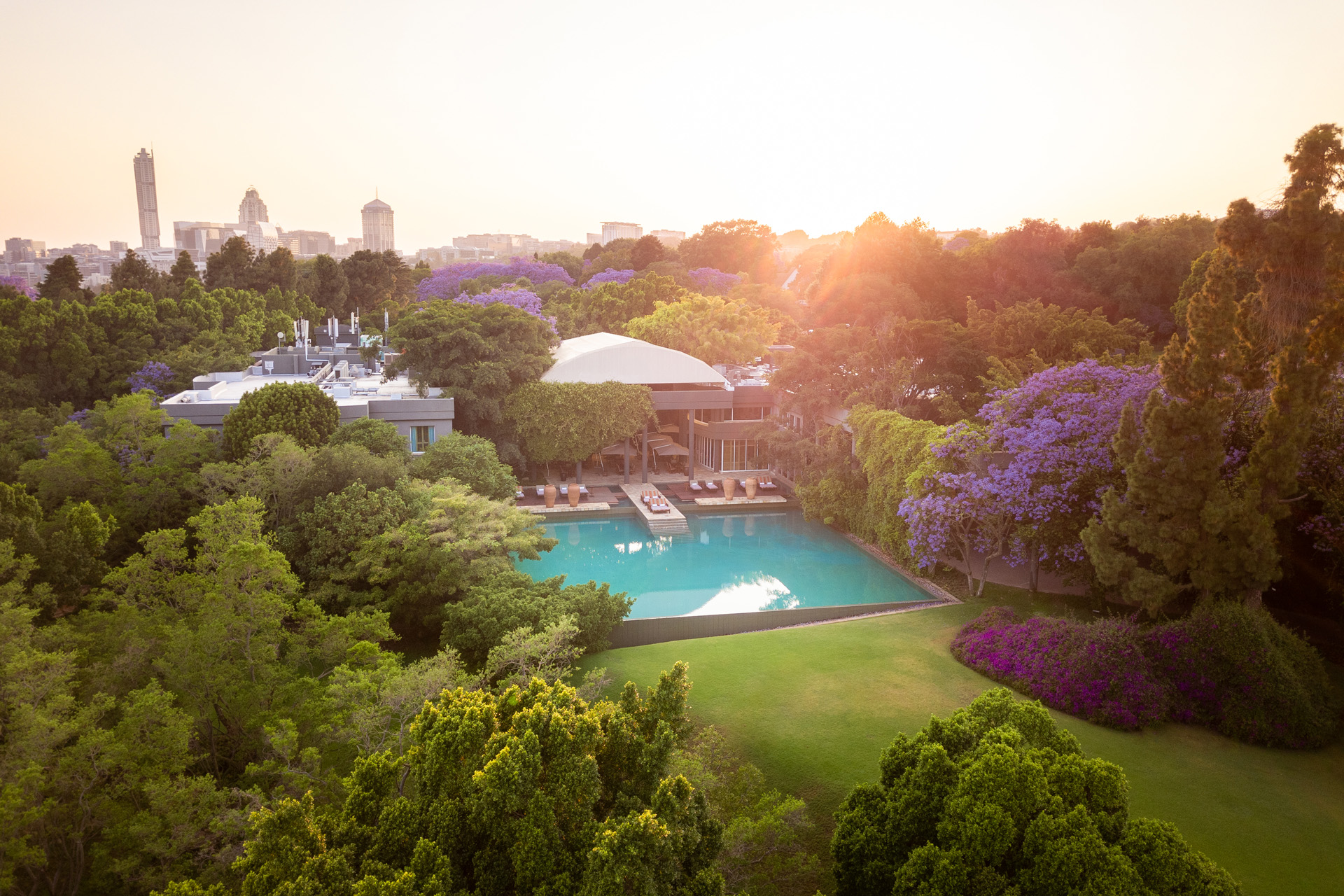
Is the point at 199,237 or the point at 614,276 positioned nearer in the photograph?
the point at 614,276

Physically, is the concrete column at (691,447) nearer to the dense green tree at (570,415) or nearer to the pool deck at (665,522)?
the dense green tree at (570,415)

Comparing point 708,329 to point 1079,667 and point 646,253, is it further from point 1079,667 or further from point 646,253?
point 646,253

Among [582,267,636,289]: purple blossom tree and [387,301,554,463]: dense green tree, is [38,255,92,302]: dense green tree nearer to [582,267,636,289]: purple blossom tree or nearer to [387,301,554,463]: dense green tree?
[387,301,554,463]: dense green tree

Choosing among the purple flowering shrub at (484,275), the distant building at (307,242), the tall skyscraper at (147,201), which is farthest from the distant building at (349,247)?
the purple flowering shrub at (484,275)

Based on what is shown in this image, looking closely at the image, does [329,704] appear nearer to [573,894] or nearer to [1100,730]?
[573,894]

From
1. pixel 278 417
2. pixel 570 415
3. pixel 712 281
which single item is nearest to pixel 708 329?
pixel 570 415

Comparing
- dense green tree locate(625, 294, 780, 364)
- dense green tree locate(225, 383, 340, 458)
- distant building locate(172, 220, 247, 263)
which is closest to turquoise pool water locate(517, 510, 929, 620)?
dense green tree locate(225, 383, 340, 458)
